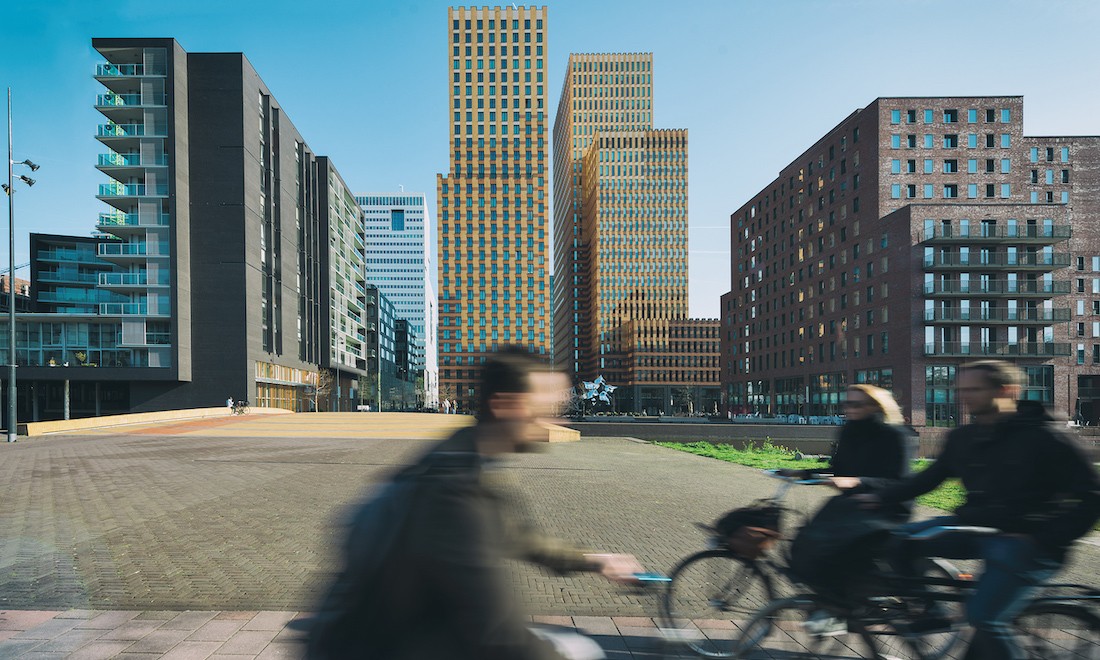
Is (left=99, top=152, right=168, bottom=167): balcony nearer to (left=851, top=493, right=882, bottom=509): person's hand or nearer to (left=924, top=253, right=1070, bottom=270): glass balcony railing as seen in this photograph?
(left=851, top=493, right=882, bottom=509): person's hand

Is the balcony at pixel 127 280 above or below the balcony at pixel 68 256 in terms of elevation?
below

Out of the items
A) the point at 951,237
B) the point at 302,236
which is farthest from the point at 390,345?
the point at 951,237

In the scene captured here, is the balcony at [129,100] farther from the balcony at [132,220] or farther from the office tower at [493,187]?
the office tower at [493,187]

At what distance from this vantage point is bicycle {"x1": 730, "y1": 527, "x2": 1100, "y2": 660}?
110 inches

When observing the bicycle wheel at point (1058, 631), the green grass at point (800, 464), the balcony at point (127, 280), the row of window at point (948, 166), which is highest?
the row of window at point (948, 166)

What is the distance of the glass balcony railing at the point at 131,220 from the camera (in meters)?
45.7

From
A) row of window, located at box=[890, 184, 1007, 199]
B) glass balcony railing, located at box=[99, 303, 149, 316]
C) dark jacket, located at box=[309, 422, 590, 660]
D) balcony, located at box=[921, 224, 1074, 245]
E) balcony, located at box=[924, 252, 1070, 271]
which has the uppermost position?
row of window, located at box=[890, 184, 1007, 199]

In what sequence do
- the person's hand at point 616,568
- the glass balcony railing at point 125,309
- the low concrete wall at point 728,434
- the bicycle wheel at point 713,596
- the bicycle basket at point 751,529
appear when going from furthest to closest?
1. the glass balcony railing at point 125,309
2. the low concrete wall at point 728,434
3. the bicycle wheel at point 713,596
4. the bicycle basket at point 751,529
5. the person's hand at point 616,568

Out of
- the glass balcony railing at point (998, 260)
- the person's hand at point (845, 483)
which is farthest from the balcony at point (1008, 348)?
the person's hand at point (845, 483)

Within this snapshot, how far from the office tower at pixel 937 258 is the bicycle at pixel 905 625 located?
48.7 metres

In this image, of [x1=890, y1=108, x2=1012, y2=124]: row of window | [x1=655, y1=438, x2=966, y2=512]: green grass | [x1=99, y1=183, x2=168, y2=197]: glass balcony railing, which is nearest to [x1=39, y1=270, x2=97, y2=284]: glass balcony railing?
[x1=99, y1=183, x2=168, y2=197]: glass balcony railing

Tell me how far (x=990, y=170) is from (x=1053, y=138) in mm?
15529

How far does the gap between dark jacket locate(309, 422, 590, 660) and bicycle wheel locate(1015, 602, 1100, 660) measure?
2.68 metres

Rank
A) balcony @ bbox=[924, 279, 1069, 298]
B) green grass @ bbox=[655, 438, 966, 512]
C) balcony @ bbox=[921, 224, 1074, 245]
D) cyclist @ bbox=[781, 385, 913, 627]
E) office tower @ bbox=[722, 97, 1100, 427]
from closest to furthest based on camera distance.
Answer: cyclist @ bbox=[781, 385, 913, 627] < green grass @ bbox=[655, 438, 966, 512] < balcony @ bbox=[924, 279, 1069, 298] < office tower @ bbox=[722, 97, 1100, 427] < balcony @ bbox=[921, 224, 1074, 245]
